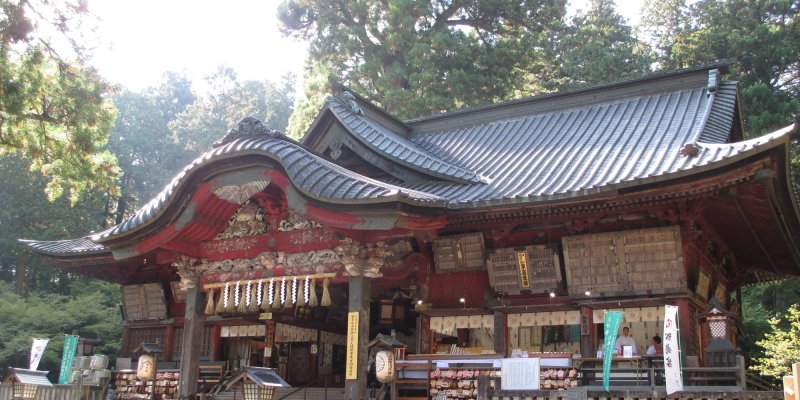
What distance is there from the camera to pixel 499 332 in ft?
43.0

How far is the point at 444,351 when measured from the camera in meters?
14.3

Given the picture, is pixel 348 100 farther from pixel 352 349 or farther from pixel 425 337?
pixel 352 349

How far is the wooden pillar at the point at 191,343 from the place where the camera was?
44.2ft

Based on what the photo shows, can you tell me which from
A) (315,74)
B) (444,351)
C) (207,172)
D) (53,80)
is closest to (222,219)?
(207,172)

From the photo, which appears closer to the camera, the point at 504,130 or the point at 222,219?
the point at 222,219

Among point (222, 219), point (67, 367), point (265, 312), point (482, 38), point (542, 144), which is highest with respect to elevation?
point (482, 38)

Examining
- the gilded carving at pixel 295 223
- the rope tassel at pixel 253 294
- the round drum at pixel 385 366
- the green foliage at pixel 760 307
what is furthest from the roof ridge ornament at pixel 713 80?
the rope tassel at pixel 253 294

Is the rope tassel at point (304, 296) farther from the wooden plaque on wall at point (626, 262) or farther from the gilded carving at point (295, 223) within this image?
the wooden plaque on wall at point (626, 262)

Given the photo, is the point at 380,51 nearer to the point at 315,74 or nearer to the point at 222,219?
the point at 315,74

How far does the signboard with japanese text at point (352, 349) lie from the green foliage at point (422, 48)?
17.2 meters

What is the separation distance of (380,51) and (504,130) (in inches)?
573

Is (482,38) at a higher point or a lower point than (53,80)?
higher

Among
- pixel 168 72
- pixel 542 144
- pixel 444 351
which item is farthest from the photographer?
pixel 168 72

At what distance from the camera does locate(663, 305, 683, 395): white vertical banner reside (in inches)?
371
